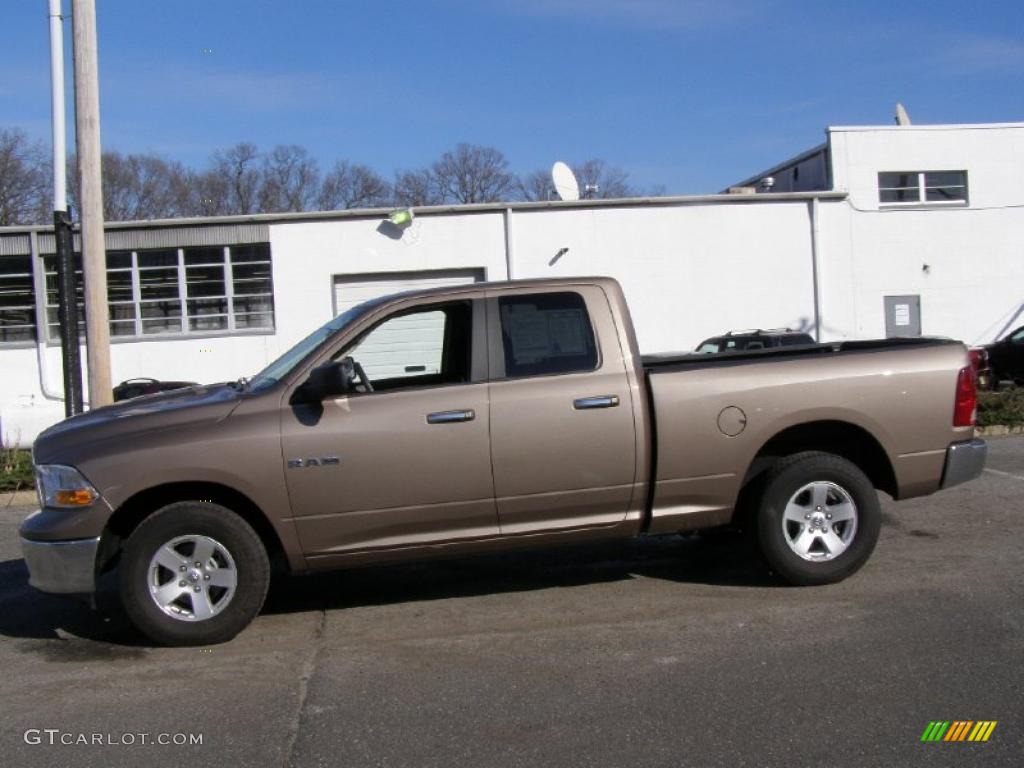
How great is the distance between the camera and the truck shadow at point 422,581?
5891mm

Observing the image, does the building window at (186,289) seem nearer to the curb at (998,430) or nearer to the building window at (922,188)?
the building window at (922,188)

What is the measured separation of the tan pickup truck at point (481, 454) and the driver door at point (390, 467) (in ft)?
0.04

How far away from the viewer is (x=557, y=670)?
4867 millimetres

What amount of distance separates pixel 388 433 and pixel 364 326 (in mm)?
663

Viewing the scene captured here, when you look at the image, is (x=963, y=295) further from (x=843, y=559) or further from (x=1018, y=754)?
(x=1018, y=754)

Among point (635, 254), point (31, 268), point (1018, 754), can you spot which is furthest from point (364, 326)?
point (31, 268)

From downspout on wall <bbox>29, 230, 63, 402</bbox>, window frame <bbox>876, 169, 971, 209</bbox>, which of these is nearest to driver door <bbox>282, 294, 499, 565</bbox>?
downspout on wall <bbox>29, 230, 63, 402</bbox>

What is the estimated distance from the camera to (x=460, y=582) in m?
6.63

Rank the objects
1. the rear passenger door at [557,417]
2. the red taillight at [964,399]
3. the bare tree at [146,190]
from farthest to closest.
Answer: the bare tree at [146,190] < the red taillight at [964,399] < the rear passenger door at [557,417]

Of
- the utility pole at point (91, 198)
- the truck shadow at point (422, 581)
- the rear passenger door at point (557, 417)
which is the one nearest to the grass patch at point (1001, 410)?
the truck shadow at point (422, 581)

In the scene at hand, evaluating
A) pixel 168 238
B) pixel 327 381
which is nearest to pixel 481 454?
pixel 327 381

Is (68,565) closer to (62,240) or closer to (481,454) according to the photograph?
(481,454)

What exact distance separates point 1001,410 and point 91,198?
36.1ft

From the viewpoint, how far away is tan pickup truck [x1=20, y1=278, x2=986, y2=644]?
17.5 feet
